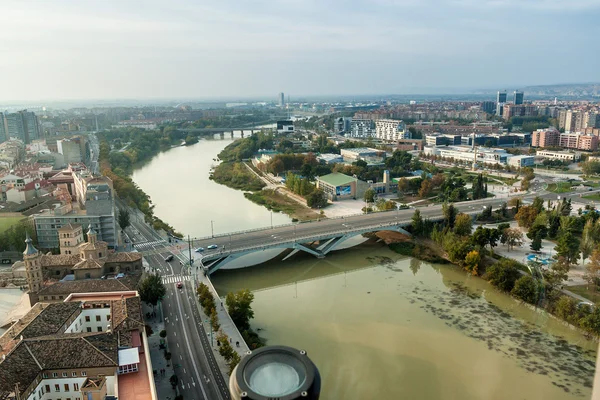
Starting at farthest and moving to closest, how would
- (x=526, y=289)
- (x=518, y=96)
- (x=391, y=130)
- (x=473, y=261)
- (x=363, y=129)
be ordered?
1. (x=518, y=96)
2. (x=363, y=129)
3. (x=391, y=130)
4. (x=473, y=261)
5. (x=526, y=289)

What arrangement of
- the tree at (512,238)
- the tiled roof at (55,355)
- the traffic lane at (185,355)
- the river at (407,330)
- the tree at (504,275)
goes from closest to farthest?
the tiled roof at (55,355) < the traffic lane at (185,355) < the river at (407,330) < the tree at (504,275) < the tree at (512,238)

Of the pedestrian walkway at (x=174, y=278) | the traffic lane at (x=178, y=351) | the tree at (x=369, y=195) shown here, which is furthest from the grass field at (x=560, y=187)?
the traffic lane at (x=178, y=351)

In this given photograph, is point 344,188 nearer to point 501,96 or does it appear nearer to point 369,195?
point 369,195

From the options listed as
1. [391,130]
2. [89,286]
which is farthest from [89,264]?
[391,130]

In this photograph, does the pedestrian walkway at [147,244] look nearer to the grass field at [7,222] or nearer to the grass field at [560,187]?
the grass field at [7,222]

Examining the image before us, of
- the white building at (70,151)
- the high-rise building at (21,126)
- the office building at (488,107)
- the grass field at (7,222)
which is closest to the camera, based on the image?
the grass field at (7,222)

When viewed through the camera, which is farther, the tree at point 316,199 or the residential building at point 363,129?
the residential building at point 363,129

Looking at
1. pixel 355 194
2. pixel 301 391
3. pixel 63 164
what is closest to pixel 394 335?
pixel 301 391

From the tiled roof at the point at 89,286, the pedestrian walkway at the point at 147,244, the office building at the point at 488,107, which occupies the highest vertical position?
the office building at the point at 488,107

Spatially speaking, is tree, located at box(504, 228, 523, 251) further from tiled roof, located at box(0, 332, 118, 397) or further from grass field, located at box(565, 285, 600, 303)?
tiled roof, located at box(0, 332, 118, 397)
